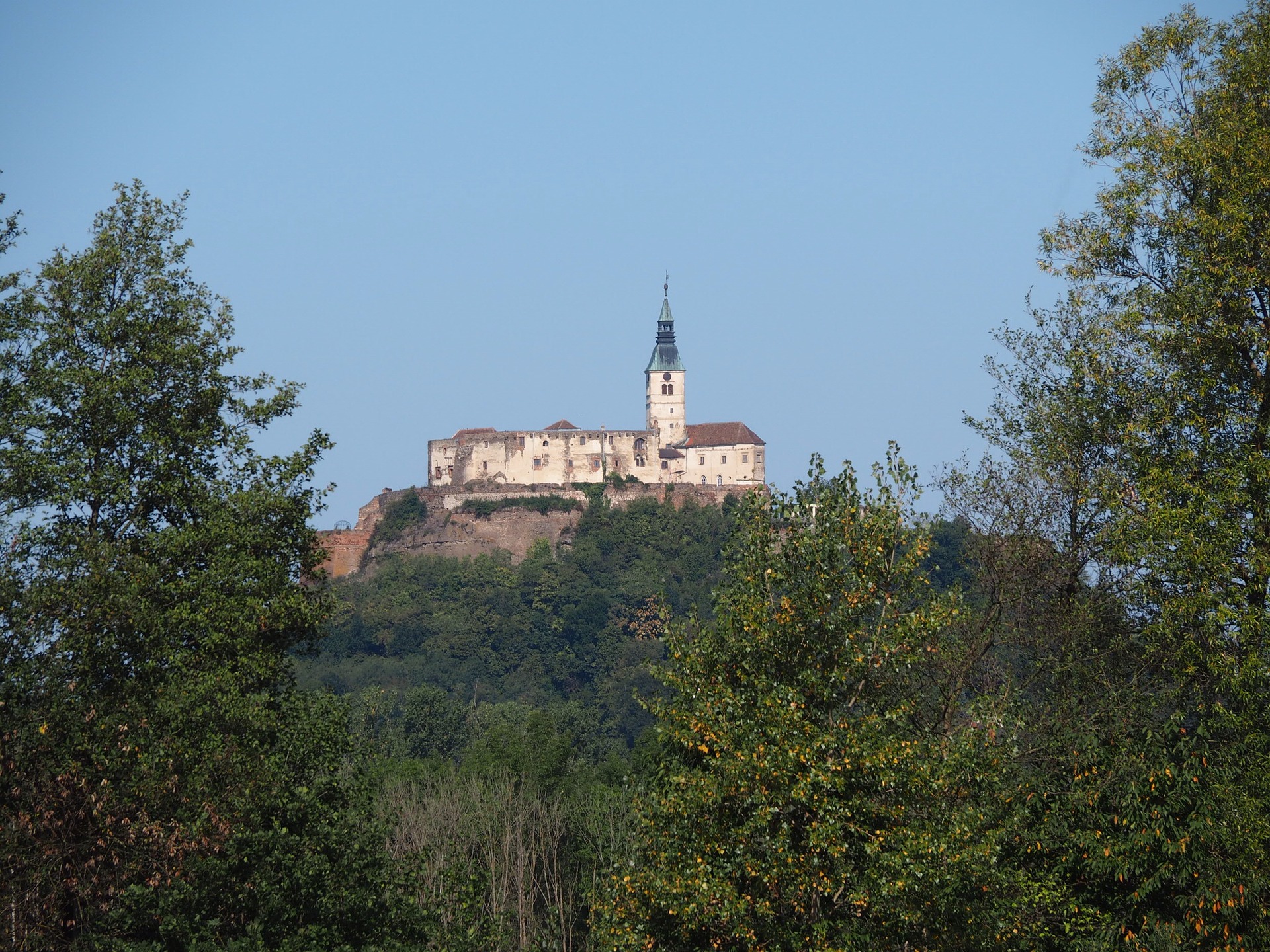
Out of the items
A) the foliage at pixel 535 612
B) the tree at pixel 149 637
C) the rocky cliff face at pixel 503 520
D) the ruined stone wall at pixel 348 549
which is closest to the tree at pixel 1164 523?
the tree at pixel 149 637

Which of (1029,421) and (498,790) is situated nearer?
(1029,421)

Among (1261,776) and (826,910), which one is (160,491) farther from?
(1261,776)

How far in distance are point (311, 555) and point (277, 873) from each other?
6.19 m

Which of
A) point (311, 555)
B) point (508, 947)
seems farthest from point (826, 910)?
point (508, 947)

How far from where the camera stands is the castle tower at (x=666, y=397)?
11369cm

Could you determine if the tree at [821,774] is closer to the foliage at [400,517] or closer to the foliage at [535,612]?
the foliage at [535,612]

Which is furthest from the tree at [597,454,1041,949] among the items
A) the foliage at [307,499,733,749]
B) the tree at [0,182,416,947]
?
the foliage at [307,499,733,749]

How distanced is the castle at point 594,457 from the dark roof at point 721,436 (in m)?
0.05

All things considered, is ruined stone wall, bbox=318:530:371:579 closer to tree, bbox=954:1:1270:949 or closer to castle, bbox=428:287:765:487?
castle, bbox=428:287:765:487

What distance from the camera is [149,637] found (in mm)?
19047

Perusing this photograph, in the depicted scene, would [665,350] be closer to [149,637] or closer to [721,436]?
[721,436]

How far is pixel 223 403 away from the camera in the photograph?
21531 mm

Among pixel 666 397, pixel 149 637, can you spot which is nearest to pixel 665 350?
pixel 666 397

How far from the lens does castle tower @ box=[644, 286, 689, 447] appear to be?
114 m
